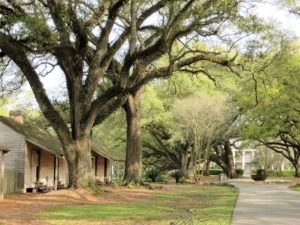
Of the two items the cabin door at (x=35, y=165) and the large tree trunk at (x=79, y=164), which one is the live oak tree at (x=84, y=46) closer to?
the large tree trunk at (x=79, y=164)

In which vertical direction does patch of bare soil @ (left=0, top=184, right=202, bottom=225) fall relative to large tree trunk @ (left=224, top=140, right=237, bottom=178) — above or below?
below

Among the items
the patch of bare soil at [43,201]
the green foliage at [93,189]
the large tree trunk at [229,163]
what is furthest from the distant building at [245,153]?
the green foliage at [93,189]

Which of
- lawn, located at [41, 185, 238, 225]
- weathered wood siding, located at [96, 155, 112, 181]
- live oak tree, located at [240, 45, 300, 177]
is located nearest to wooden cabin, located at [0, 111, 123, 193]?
lawn, located at [41, 185, 238, 225]

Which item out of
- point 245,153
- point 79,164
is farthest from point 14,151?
point 245,153

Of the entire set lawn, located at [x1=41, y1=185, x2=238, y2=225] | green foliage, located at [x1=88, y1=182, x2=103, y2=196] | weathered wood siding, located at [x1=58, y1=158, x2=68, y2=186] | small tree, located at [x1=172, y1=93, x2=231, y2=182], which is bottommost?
lawn, located at [x1=41, y1=185, x2=238, y2=225]

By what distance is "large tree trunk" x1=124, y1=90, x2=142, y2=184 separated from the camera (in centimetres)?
3133

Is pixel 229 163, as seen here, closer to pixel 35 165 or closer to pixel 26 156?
pixel 35 165

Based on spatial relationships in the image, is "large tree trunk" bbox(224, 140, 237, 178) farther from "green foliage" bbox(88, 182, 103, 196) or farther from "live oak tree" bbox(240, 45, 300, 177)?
"green foliage" bbox(88, 182, 103, 196)

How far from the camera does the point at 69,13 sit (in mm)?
20797

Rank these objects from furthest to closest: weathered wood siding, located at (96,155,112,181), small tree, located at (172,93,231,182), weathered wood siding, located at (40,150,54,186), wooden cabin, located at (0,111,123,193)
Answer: weathered wood siding, located at (96,155,112,181) < small tree, located at (172,93,231,182) < weathered wood siding, located at (40,150,54,186) < wooden cabin, located at (0,111,123,193)

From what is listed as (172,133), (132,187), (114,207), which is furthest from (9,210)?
(172,133)

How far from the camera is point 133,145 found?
105 feet

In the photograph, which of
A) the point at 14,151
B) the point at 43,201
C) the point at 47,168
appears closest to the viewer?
the point at 43,201

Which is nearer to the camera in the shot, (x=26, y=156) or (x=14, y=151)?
(x=14, y=151)
